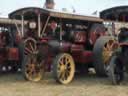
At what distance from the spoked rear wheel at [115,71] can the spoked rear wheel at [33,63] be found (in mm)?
2354

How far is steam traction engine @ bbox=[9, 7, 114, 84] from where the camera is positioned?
13.6m

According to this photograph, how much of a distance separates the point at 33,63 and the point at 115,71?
8.62 ft

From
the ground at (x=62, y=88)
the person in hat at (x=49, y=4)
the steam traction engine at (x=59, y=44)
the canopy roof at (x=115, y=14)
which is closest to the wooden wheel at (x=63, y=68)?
the steam traction engine at (x=59, y=44)

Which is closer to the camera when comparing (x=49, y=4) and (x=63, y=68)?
(x=63, y=68)

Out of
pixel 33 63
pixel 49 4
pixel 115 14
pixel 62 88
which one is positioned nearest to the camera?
pixel 62 88

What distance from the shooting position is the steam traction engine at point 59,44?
1362 centimetres

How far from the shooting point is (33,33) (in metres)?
14.1

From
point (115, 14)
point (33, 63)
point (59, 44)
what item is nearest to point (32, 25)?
point (59, 44)

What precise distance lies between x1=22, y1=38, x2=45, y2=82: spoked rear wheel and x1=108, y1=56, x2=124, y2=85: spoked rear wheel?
7.72 ft

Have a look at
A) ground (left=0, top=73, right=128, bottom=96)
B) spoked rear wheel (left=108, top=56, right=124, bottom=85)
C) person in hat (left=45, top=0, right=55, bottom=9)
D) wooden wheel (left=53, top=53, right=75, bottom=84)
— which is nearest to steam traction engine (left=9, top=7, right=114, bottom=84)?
wooden wheel (left=53, top=53, right=75, bottom=84)

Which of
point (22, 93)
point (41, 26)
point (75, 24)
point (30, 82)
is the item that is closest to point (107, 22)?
point (75, 24)

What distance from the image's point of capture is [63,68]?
43.6 ft

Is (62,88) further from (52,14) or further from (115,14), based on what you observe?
(115,14)

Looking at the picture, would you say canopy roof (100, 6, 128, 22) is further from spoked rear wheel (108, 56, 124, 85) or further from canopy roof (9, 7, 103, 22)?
spoked rear wheel (108, 56, 124, 85)
